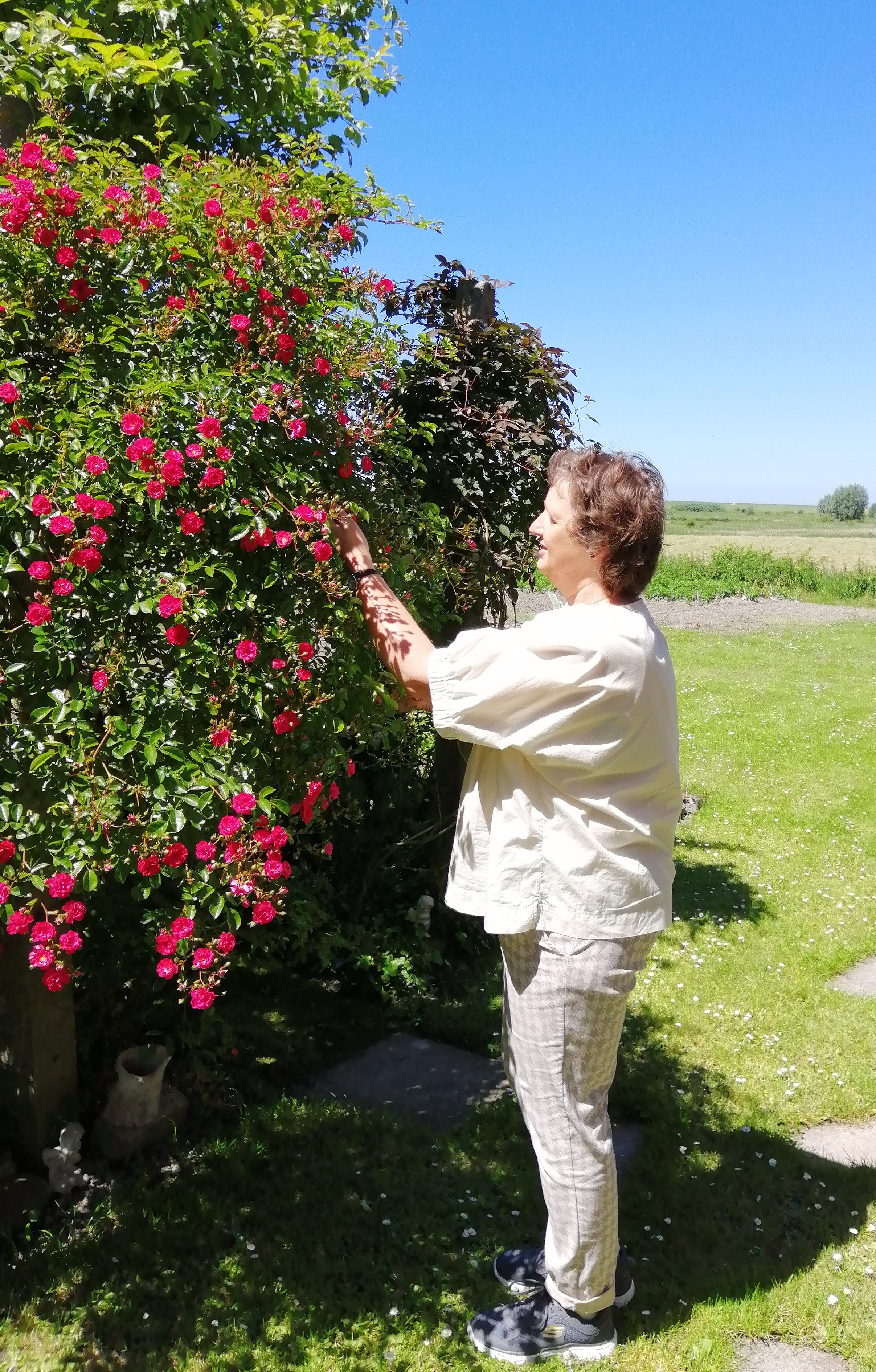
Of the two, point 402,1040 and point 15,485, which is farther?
point 402,1040

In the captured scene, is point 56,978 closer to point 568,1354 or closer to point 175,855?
point 175,855

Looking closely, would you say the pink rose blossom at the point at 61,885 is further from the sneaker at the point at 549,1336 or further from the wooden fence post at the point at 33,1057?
the sneaker at the point at 549,1336

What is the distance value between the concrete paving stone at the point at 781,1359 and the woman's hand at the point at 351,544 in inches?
88.1

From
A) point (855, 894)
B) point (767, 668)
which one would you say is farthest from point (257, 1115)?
point (767, 668)

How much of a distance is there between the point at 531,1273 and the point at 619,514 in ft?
6.93

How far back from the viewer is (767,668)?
15492 mm

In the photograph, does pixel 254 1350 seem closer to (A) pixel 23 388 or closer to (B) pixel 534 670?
(B) pixel 534 670

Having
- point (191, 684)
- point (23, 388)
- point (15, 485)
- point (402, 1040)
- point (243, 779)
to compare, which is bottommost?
point (402, 1040)

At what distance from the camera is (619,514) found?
2326 mm

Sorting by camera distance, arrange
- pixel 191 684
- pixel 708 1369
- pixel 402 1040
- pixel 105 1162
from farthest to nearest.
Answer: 1. pixel 402 1040
2. pixel 105 1162
3. pixel 708 1369
4. pixel 191 684

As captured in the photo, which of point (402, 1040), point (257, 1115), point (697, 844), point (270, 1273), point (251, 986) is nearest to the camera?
point (270, 1273)

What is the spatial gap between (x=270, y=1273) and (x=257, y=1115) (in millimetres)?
767

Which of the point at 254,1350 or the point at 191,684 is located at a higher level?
the point at 191,684

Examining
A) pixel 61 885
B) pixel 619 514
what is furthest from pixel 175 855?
pixel 619 514
